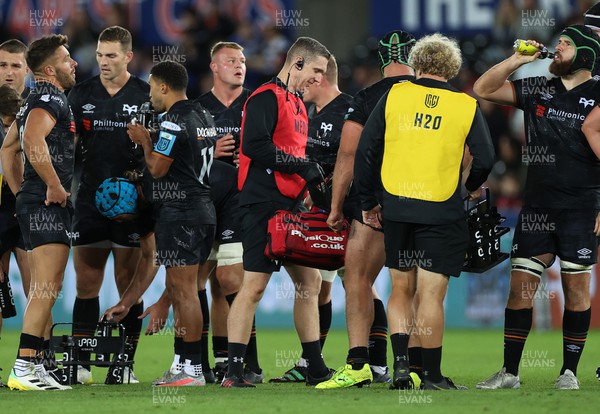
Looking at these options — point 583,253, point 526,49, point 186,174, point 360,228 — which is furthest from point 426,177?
point 186,174

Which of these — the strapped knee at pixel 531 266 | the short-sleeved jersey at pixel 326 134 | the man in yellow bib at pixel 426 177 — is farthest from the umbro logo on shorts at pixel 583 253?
the short-sleeved jersey at pixel 326 134

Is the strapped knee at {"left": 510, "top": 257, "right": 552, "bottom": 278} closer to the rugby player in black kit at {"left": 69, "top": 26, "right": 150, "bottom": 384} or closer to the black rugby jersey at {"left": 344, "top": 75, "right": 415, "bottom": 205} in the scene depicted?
the black rugby jersey at {"left": 344, "top": 75, "right": 415, "bottom": 205}

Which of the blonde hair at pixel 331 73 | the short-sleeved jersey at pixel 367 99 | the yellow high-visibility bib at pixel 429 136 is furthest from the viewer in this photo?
the blonde hair at pixel 331 73

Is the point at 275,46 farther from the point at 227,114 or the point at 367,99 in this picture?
the point at 367,99

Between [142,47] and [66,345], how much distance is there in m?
10.0

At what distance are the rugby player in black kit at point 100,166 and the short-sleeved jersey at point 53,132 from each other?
2.30 feet

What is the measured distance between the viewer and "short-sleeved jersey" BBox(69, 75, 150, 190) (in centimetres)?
952

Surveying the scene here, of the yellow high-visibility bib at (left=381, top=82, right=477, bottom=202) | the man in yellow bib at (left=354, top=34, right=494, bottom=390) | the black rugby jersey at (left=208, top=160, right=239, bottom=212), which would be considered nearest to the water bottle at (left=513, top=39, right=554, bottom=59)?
the man in yellow bib at (left=354, top=34, right=494, bottom=390)

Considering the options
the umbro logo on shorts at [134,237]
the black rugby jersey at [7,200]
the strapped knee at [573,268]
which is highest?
the black rugby jersey at [7,200]

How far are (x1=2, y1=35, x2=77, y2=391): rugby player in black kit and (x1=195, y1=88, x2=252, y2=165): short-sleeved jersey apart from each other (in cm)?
163

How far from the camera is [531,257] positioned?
8641 millimetres

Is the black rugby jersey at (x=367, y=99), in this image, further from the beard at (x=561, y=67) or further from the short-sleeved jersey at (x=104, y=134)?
the short-sleeved jersey at (x=104, y=134)

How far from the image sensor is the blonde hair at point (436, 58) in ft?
26.0

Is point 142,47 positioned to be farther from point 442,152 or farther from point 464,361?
point 442,152
